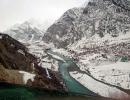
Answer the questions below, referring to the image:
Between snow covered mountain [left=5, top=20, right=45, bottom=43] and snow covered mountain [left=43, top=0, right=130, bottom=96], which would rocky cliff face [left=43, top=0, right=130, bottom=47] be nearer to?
snow covered mountain [left=43, top=0, right=130, bottom=96]

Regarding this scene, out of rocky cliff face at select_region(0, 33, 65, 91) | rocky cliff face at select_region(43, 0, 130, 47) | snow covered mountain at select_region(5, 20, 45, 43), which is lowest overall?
rocky cliff face at select_region(0, 33, 65, 91)

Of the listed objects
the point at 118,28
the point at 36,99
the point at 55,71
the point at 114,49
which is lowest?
the point at 36,99

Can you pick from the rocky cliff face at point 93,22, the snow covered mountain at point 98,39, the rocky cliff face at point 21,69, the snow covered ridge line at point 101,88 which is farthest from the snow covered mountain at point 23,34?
the snow covered ridge line at point 101,88

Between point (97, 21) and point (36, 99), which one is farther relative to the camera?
point (97, 21)

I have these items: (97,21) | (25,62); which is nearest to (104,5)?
(97,21)

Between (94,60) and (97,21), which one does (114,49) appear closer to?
(94,60)

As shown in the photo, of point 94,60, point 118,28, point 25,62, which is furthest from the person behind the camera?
point 118,28

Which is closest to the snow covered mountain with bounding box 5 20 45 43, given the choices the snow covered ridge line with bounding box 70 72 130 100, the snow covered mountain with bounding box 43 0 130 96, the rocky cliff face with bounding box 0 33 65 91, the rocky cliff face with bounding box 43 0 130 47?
the snow covered mountain with bounding box 43 0 130 96

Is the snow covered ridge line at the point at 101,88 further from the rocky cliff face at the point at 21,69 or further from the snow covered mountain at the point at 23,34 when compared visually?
the snow covered mountain at the point at 23,34
